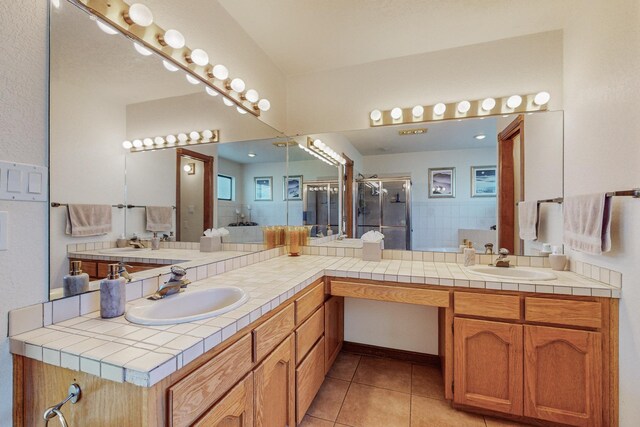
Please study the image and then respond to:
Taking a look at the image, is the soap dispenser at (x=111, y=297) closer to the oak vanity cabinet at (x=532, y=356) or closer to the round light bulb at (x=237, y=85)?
the round light bulb at (x=237, y=85)

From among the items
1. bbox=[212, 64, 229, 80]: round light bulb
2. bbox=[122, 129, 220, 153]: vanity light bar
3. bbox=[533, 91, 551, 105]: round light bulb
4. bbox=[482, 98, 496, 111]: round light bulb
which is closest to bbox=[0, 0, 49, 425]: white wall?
bbox=[122, 129, 220, 153]: vanity light bar

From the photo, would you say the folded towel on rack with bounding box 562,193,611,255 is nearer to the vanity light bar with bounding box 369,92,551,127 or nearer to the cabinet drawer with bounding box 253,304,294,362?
the vanity light bar with bounding box 369,92,551,127

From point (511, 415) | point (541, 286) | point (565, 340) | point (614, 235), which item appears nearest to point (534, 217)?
point (614, 235)

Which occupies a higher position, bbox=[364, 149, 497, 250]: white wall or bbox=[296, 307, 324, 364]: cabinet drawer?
bbox=[364, 149, 497, 250]: white wall

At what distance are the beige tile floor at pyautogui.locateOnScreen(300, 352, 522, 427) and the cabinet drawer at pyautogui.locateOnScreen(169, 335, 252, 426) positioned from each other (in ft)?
2.96

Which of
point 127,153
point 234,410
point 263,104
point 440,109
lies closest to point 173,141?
point 127,153

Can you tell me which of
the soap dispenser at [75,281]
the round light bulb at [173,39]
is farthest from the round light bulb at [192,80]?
the soap dispenser at [75,281]

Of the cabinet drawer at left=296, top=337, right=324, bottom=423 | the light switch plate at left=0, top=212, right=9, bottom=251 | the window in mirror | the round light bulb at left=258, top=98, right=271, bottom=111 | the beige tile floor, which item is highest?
the round light bulb at left=258, top=98, right=271, bottom=111

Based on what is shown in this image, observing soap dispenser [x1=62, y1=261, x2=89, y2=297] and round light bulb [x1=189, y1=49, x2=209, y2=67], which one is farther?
round light bulb [x1=189, y1=49, x2=209, y2=67]

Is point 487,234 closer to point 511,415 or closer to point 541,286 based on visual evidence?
point 541,286

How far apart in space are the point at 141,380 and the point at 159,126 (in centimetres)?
115

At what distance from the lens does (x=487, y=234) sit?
6.77ft

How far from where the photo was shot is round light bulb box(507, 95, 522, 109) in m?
1.95

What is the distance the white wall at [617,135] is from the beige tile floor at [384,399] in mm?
782
